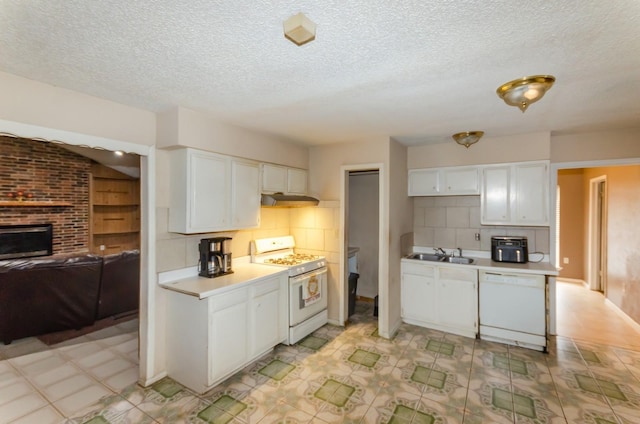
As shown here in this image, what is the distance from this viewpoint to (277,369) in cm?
296

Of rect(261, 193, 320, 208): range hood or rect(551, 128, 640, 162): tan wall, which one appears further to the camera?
rect(261, 193, 320, 208): range hood

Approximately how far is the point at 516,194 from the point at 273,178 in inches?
122

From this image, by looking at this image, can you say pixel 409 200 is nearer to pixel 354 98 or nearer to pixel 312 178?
pixel 312 178

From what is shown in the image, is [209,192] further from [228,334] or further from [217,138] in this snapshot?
[228,334]

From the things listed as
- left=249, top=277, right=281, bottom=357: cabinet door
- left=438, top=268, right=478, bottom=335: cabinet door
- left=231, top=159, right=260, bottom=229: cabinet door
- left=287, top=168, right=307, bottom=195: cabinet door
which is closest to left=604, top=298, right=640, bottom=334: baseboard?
left=438, top=268, right=478, bottom=335: cabinet door

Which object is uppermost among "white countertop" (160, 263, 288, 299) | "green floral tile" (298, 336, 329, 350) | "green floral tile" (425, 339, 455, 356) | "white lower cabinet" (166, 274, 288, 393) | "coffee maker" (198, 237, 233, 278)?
"coffee maker" (198, 237, 233, 278)

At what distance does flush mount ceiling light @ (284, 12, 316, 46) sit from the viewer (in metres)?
1.34

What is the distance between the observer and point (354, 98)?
7.91 ft

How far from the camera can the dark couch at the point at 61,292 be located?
3.40 metres

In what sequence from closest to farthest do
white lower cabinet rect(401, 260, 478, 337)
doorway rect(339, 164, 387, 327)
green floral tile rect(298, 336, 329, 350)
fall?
green floral tile rect(298, 336, 329, 350) → white lower cabinet rect(401, 260, 478, 337) → doorway rect(339, 164, 387, 327)

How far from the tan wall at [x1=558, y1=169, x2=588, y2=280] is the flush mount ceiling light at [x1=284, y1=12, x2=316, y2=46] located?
21.7 feet

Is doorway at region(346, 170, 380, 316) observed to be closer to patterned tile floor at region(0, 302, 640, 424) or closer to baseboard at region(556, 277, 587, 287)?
patterned tile floor at region(0, 302, 640, 424)

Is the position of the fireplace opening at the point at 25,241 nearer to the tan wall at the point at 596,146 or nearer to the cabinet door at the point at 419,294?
the cabinet door at the point at 419,294

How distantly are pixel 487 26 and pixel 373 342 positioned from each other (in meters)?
3.30
